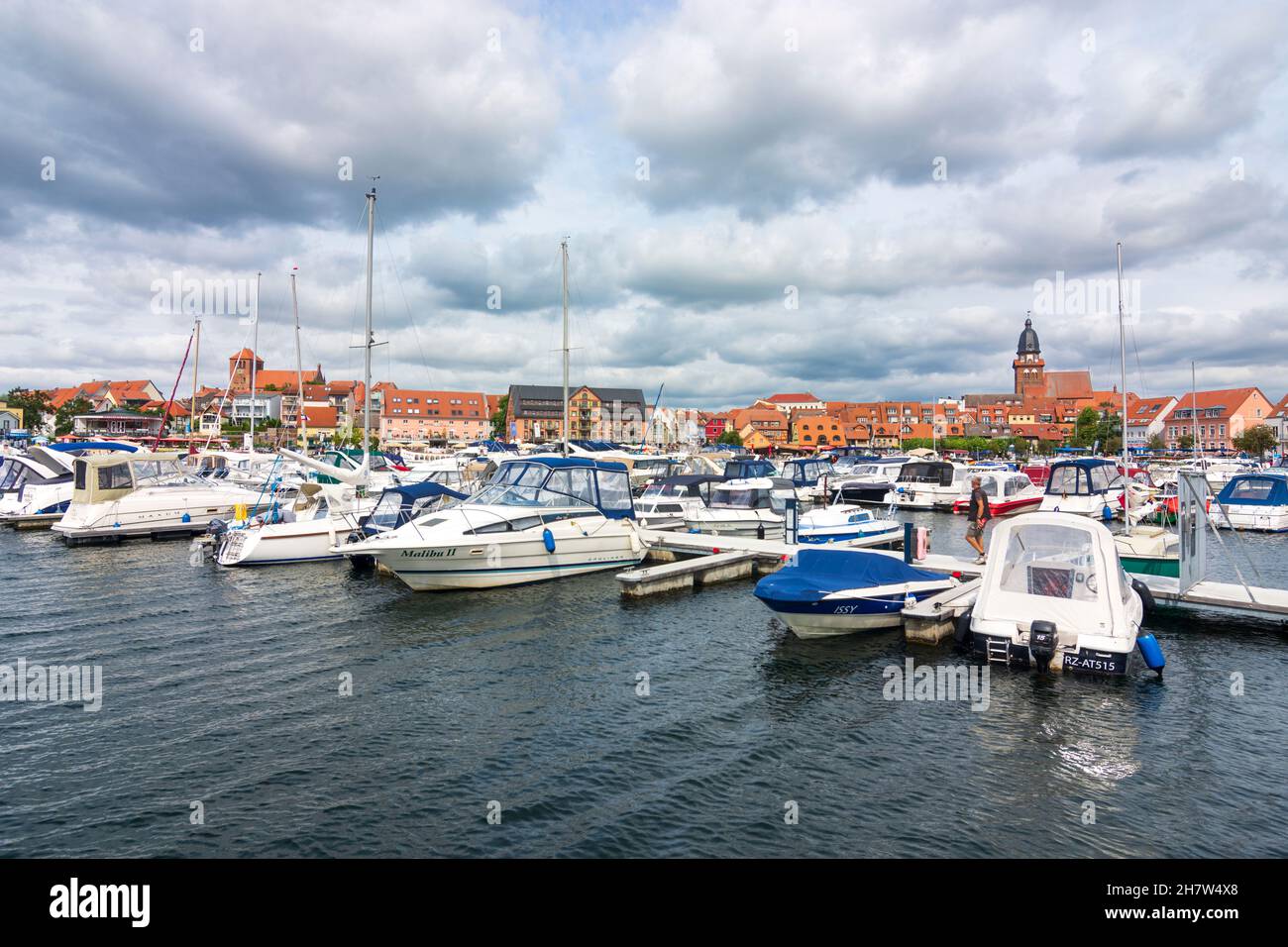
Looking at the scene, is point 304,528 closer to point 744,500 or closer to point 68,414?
point 744,500

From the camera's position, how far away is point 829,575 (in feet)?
52.2

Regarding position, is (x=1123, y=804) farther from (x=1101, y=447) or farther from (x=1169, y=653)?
(x=1101, y=447)

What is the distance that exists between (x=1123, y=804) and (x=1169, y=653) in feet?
26.4

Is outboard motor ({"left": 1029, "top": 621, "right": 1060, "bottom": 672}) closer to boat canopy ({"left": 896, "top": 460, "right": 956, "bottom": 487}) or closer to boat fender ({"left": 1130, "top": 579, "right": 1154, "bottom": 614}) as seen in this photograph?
boat fender ({"left": 1130, "top": 579, "right": 1154, "bottom": 614})

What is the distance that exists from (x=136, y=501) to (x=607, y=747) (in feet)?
97.8

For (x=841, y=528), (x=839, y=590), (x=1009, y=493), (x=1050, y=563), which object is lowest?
(x=839, y=590)

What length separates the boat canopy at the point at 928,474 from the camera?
48.4 m

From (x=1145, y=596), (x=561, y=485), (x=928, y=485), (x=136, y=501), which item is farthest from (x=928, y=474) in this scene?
(x=136, y=501)

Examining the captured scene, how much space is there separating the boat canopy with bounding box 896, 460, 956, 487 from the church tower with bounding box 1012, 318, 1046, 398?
16170cm

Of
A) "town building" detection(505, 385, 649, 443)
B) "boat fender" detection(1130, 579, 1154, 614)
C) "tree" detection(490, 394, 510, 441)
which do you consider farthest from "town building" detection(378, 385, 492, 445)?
"boat fender" detection(1130, 579, 1154, 614)

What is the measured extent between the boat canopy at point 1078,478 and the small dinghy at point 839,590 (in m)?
27.2

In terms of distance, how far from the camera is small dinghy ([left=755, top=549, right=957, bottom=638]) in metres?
15.3

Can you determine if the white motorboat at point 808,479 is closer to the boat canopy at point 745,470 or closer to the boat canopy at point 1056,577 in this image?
the boat canopy at point 745,470

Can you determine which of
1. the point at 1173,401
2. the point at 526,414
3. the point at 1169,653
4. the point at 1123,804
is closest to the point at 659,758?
the point at 1123,804
